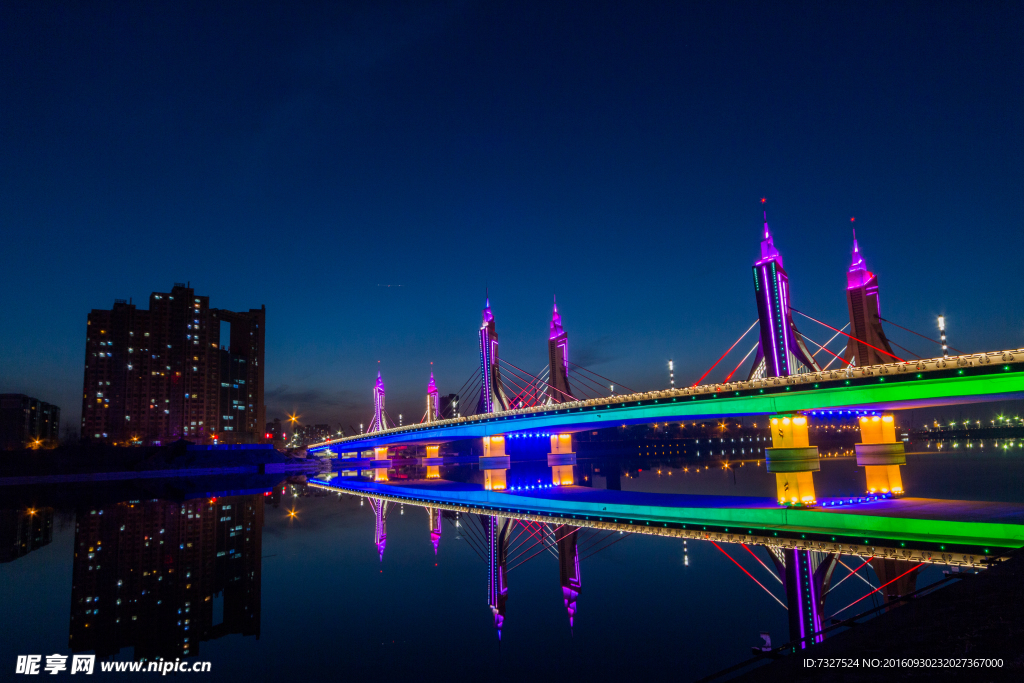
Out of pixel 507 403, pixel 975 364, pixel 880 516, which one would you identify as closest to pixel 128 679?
pixel 880 516

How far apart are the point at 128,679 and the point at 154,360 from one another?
465ft

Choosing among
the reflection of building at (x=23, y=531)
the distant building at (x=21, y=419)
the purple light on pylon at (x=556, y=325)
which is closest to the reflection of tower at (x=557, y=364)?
the purple light on pylon at (x=556, y=325)

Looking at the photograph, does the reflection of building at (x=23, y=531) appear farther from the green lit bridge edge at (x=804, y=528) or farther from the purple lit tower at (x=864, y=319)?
the purple lit tower at (x=864, y=319)

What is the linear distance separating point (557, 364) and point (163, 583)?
194 ft

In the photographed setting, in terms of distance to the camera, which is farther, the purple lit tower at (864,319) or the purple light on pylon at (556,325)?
the purple light on pylon at (556,325)

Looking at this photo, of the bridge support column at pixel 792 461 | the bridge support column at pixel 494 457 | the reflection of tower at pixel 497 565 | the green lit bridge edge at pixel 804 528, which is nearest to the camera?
the reflection of tower at pixel 497 565

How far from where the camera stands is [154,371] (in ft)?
421

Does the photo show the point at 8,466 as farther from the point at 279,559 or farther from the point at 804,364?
the point at 804,364

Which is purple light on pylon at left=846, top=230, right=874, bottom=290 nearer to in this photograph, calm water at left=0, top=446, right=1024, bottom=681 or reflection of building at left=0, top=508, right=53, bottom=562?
calm water at left=0, top=446, right=1024, bottom=681

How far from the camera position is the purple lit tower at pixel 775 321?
40312 mm

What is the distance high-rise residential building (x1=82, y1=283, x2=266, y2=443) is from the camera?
12394 centimetres

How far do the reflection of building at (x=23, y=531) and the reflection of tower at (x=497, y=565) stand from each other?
18347 mm

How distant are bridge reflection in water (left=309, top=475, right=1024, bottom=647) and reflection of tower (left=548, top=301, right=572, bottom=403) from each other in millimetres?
32387

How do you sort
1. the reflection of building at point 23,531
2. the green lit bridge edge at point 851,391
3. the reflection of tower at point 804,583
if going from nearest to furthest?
1. the reflection of tower at point 804,583
2. the reflection of building at point 23,531
3. the green lit bridge edge at point 851,391
